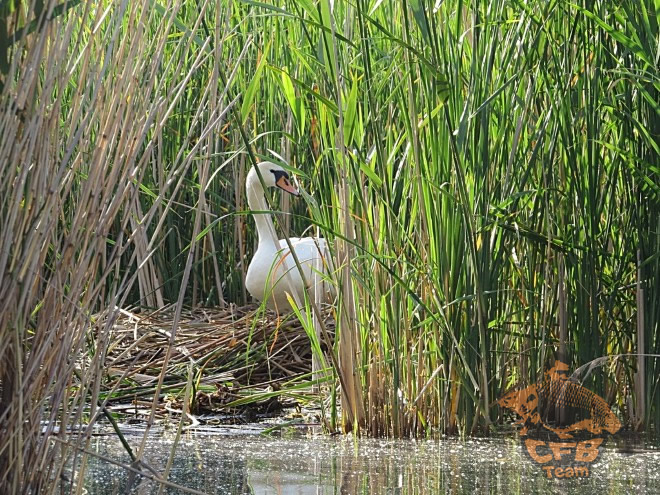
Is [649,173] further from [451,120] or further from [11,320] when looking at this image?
[11,320]

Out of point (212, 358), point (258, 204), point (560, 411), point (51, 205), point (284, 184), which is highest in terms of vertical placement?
point (284, 184)

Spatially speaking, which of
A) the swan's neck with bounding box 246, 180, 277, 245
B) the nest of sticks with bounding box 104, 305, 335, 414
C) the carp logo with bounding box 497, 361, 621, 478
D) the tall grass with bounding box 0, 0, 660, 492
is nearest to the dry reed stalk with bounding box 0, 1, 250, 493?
the tall grass with bounding box 0, 0, 660, 492

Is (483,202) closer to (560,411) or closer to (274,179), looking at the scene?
(560,411)

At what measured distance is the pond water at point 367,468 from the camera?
205 cm

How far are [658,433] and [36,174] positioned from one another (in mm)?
1799

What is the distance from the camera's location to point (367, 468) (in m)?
2.20

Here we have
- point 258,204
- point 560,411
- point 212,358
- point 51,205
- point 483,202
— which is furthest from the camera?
point 258,204

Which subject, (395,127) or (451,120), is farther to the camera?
(395,127)

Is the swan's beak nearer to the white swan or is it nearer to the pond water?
the white swan

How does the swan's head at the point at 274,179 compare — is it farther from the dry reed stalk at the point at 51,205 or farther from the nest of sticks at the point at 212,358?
the dry reed stalk at the point at 51,205

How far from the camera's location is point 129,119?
1457 millimetres

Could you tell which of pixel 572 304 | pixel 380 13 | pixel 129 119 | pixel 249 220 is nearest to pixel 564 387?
pixel 572 304

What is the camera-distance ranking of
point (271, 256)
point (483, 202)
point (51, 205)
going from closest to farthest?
1. point (51, 205)
2. point (483, 202)
3. point (271, 256)

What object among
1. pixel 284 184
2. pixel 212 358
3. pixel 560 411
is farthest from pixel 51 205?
pixel 284 184
